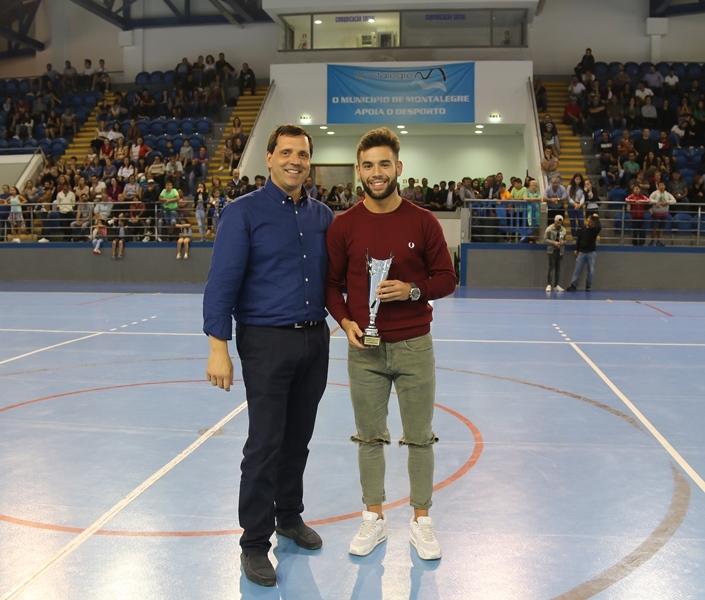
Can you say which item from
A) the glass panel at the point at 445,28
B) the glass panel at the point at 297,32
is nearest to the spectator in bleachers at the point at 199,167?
the glass panel at the point at 297,32

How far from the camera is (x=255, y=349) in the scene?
3.57 metres

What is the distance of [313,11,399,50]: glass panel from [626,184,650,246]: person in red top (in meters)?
9.71

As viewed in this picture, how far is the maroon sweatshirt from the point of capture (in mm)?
3727

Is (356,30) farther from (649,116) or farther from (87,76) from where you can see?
(87,76)

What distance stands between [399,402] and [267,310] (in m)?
0.83

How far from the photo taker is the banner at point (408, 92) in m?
23.8

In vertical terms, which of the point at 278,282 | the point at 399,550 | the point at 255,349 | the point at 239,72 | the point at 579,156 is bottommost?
the point at 399,550

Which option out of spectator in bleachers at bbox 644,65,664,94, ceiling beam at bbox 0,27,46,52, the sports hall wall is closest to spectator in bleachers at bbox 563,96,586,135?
the sports hall wall

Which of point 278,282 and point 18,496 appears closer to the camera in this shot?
point 278,282

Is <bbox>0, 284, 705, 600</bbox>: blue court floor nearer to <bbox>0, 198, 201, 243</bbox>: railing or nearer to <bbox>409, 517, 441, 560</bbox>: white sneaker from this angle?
<bbox>409, 517, 441, 560</bbox>: white sneaker

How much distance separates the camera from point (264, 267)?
360cm

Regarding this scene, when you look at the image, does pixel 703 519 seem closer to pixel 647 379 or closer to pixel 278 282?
pixel 278 282

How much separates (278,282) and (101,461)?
90.3 inches

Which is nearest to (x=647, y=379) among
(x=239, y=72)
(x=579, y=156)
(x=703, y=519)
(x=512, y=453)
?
(x=512, y=453)
